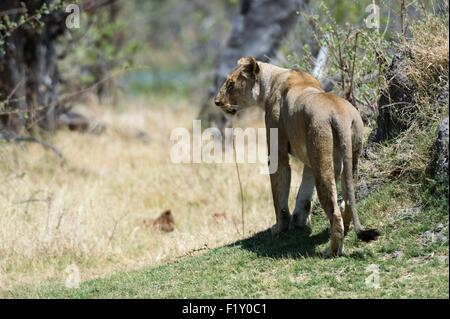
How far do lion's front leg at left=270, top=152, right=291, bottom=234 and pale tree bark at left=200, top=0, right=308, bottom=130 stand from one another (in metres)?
6.67

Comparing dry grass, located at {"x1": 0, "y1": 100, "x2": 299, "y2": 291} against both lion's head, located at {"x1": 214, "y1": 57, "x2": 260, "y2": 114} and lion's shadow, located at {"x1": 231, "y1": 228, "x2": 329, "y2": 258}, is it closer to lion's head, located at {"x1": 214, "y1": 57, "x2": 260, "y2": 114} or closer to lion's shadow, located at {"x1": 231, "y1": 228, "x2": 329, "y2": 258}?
lion's shadow, located at {"x1": 231, "y1": 228, "x2": 329, "y2": 258}

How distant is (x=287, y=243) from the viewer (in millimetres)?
7312

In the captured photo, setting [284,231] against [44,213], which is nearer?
[284,231]

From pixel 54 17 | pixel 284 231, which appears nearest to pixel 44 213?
pixel 284 231

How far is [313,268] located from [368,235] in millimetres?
548

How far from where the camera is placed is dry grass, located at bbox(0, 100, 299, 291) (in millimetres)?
8414

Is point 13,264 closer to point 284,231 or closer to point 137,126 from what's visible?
point 284,231

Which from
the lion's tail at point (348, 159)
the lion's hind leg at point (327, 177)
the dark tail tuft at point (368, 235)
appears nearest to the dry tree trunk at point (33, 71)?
the lion's hind leg at point (327, 177)

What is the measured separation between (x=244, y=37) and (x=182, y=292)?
28.1 feet

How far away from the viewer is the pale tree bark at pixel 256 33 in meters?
14.2

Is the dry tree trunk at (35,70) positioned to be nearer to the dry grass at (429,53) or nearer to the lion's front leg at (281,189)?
the lion's front leg at (281,189)

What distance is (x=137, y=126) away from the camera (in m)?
15.9

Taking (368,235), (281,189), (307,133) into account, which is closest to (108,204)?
(281,189)

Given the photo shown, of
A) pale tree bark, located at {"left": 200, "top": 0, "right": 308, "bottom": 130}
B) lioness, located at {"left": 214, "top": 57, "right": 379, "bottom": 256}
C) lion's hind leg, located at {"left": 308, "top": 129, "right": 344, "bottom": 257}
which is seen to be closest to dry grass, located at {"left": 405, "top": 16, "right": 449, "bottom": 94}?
lioness, located at {"left": 214, "top": 57, "right": 379, "bottom": 256}
